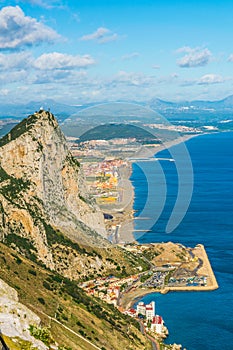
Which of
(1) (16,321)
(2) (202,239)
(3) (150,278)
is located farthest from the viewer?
(2) (202,239)

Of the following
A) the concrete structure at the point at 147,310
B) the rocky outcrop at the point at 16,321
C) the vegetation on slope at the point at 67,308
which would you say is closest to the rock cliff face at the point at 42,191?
the vegetation on slope at the point at 67,308

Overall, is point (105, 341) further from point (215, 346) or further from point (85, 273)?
point (85, 273)

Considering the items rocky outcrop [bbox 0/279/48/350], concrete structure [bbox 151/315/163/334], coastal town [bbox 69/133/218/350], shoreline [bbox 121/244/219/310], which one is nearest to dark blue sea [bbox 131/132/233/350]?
shoreline [bbox 121/244/219/310]

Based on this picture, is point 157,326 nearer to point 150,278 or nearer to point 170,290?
point 170,290

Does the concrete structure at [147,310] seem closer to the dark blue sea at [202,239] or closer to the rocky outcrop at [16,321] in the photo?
the dark blue sea at [202,239]

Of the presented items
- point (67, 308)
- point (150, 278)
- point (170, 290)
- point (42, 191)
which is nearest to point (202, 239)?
point (150, 278)

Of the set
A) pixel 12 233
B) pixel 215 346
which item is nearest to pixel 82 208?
pixel 12 233

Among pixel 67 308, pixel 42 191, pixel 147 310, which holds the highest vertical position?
pixel 42 191

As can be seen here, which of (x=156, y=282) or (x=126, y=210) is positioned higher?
(x=126, y=210)
